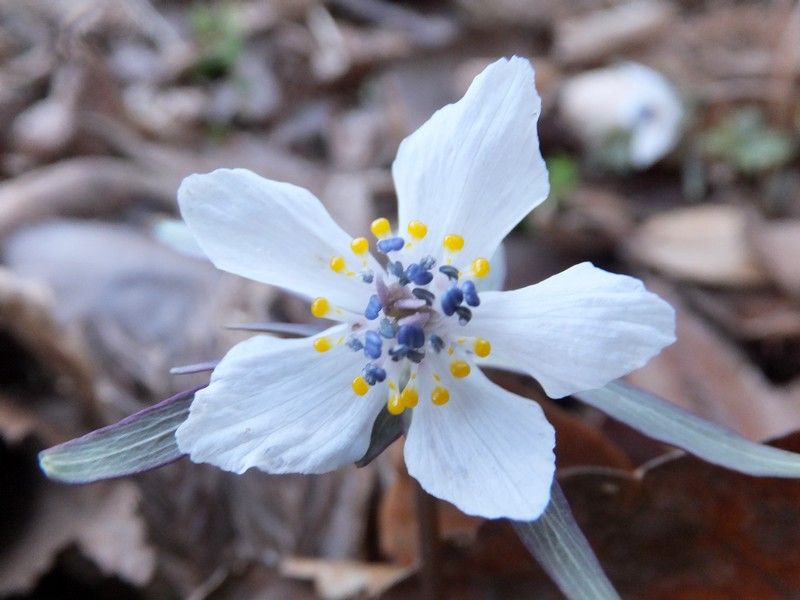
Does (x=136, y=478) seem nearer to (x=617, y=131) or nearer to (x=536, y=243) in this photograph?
(x=536, y=243)

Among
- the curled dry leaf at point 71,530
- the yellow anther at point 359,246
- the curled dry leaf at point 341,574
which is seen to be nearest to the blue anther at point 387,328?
the yellow anther at point 359,246

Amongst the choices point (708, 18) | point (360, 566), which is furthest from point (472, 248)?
point (708, 18)

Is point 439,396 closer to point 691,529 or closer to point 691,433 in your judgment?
point 691,433

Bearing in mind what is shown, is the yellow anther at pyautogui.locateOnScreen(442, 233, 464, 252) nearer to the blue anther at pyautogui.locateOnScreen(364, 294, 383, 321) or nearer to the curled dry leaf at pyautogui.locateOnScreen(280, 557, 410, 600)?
the blue anther at pyautogui.locateOnScreen(364, 294, 383, 321)

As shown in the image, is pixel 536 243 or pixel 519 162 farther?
pixel 536 243

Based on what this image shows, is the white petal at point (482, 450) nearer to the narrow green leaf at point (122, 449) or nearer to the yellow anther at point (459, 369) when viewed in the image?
the yellow anther at point (459, 369)

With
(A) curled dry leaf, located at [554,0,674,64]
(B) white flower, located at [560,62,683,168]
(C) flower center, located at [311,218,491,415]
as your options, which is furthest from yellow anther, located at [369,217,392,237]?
(A) curled dry leaf, located at [554,0,674,64]
